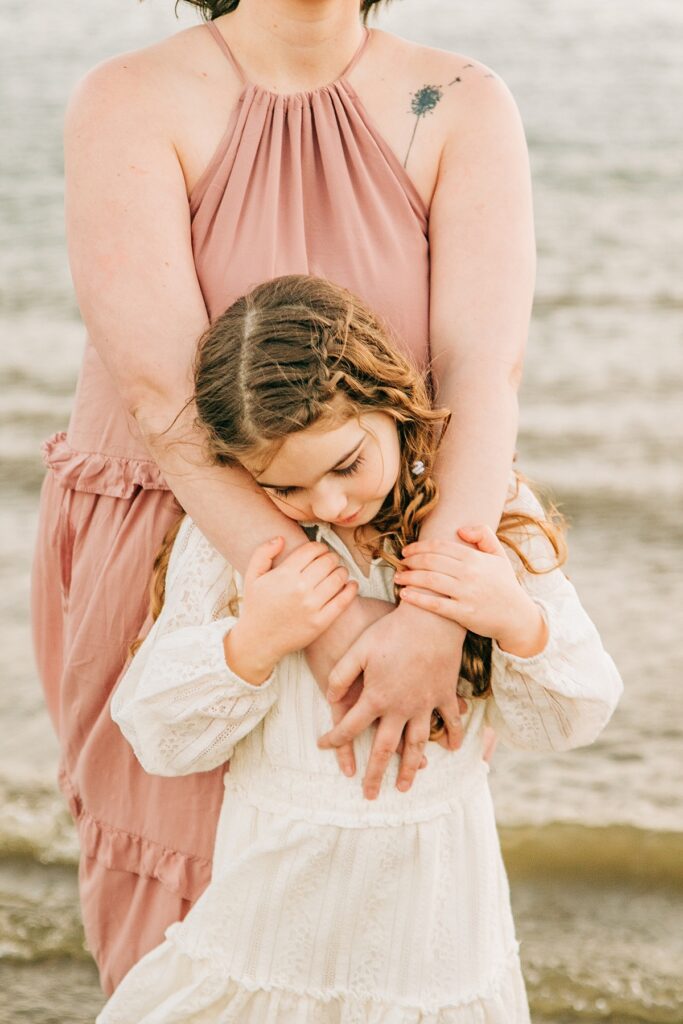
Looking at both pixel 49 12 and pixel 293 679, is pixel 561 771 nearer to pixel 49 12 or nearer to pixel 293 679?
pixel 293 679

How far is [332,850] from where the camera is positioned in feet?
6.18

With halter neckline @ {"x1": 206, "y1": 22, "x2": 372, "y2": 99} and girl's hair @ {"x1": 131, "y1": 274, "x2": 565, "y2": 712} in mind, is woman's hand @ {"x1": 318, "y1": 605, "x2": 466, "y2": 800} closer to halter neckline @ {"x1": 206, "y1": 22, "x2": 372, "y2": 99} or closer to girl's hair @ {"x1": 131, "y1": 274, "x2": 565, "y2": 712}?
girl's hair @ {"x1": 131, "y1": 274, "x2": 565, "y2": 712}

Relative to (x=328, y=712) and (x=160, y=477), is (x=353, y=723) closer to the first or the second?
(x=328, y=712)

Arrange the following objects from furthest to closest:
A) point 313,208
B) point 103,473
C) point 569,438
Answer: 1. point 569,438
2. point 103,473
3. point 313,208

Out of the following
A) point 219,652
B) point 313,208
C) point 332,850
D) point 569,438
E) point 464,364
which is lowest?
point 569,438

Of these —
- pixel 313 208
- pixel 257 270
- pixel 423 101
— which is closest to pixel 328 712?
pixel 257 270

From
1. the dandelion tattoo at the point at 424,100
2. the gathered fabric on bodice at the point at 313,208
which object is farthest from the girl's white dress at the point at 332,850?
the dandelion tattoo at the point at 424,100

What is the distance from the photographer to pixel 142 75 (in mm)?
1984

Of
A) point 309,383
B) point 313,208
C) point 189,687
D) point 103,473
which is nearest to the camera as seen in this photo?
point 309,383

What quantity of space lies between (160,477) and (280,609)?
42 cm

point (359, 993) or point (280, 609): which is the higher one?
point (280, 609)

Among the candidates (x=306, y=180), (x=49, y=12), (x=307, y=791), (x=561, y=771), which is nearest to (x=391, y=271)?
(x=306, y=180)

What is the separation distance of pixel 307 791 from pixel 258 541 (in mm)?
360

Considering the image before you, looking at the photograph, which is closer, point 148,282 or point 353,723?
point 353,723
